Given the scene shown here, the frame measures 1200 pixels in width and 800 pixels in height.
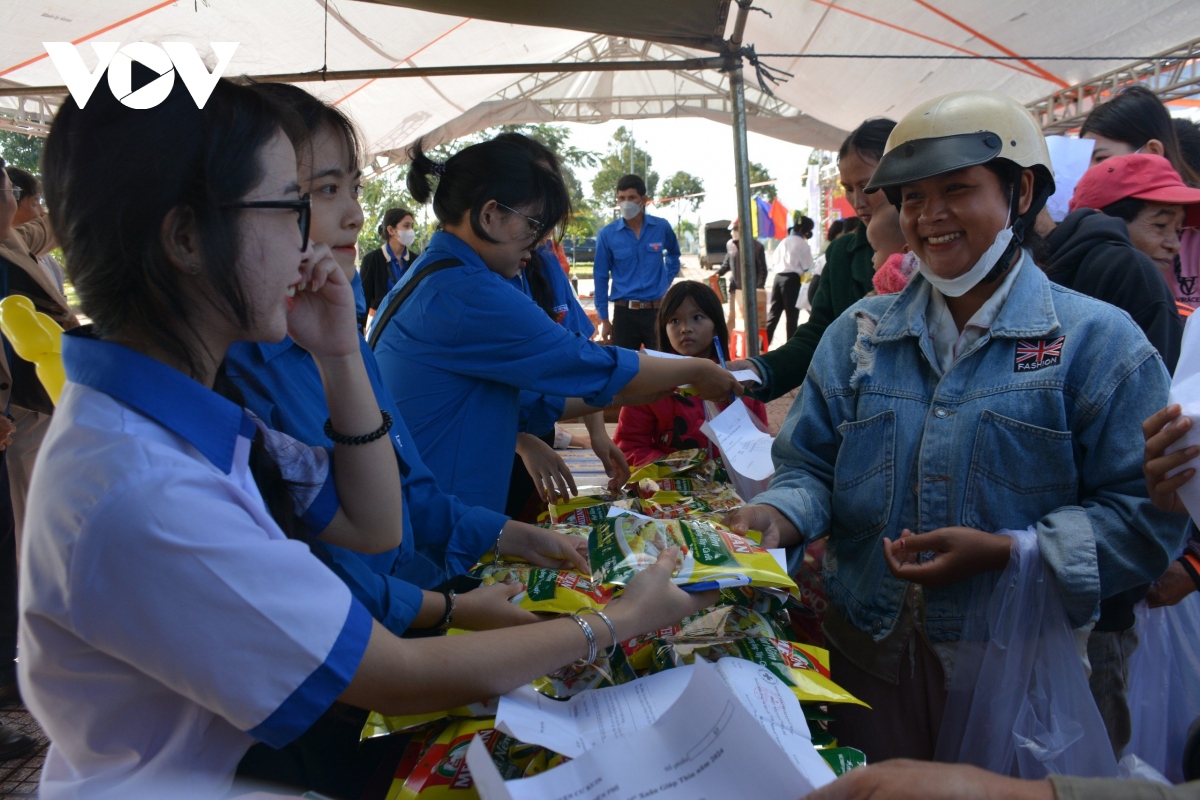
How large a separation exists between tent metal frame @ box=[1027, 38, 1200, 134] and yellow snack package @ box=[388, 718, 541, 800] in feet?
18.7

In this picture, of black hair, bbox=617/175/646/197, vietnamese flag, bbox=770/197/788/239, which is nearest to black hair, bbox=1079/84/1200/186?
black hair, bbox=617/175/646/197

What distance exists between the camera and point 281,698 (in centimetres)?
85

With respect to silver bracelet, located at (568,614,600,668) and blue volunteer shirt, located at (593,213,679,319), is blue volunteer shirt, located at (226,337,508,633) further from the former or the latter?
blue volunteer shirt, located at (593,213,679,319)

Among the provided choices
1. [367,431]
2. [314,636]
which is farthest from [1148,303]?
[314,636]

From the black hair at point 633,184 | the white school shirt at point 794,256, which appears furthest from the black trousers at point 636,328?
the white school shirt at point 794,256

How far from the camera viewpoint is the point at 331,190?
1.63m

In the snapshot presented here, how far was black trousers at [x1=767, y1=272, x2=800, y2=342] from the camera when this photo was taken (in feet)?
39.3

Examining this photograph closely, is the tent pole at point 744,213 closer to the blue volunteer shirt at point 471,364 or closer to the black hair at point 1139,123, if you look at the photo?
the black hair at point 1139,123

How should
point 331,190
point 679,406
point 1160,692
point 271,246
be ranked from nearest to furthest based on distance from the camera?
1. point 271,246
2. point 331,190
3. point 1160,692
4. point 679,406

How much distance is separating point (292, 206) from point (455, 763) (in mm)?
788

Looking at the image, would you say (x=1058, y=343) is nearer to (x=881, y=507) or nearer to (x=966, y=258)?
(x=966, y=258)

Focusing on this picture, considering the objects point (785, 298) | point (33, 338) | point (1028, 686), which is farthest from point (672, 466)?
point (785, 298)

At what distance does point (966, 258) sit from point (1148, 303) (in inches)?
26.2

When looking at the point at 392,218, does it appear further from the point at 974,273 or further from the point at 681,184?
the point at 681,184
